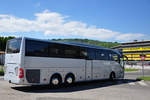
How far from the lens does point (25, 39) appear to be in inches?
437

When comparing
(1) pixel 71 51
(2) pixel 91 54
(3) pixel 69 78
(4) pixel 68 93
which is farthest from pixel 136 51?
(4) pixel 68 93

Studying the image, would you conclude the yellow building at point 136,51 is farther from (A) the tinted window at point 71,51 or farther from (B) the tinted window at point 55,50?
(B) the tinted window at point 55,50

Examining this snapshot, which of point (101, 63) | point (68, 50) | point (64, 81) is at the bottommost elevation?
point (64, 81)

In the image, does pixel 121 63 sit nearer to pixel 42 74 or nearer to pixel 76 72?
pixel 76 72

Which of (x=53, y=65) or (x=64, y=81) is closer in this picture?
(x=53, y=65)

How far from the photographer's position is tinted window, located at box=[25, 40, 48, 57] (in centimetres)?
1119

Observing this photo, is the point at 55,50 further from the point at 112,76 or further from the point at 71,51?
the point at 112,76

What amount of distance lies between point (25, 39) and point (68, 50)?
12.2 ft

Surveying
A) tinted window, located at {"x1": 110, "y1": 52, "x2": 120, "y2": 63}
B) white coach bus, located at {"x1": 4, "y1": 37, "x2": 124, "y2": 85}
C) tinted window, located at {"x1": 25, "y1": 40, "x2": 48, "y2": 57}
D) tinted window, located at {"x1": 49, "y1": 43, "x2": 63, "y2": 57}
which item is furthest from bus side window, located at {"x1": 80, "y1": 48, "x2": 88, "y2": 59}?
tinted window, located at {"x1": 110, "y1": 52, "x2": 120, "y2": 63}

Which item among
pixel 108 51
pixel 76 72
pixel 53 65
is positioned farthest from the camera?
pixel 108 51

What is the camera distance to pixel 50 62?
12281mm

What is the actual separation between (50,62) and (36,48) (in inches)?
55.3

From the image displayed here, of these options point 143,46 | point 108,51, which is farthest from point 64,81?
point 143,46

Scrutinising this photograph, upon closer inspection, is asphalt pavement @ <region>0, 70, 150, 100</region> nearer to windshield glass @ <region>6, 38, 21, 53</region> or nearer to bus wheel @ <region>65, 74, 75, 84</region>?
bus wheel @ <region>65, 74, 75, 84</region>
